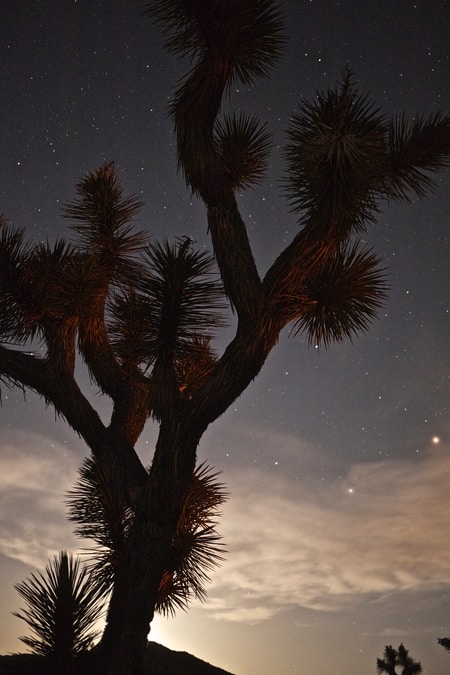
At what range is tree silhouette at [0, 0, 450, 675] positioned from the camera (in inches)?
170

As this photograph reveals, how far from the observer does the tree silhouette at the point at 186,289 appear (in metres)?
4.31

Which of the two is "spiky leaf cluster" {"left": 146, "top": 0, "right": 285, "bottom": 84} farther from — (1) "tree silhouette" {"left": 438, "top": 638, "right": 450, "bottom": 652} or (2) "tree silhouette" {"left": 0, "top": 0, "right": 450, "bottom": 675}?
(1) "tree silhouette" {"left": 438, "top": 638, "right": 450, "bottom": 652}

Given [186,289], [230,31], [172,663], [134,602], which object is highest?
[230,31]

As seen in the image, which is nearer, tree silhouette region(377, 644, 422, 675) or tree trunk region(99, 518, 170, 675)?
tree trunk region(99, 518, 170, 675)

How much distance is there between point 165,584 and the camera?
15.7 feet

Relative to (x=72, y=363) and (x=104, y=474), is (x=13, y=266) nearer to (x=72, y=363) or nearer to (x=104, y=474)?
(x=72, y=363)

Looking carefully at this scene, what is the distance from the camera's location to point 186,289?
14.9 feet

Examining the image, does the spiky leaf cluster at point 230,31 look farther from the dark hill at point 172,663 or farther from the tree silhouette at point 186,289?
the dark hill at point 172,663

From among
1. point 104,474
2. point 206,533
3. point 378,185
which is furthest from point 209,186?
point 206,533

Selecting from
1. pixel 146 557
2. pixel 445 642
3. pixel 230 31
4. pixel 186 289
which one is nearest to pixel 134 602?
pixel 146 557

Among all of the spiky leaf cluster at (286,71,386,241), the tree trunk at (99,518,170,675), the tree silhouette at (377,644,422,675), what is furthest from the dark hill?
the tree silhouette at (377,644,422,675)

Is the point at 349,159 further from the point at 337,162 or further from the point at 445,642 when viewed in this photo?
the point at 445,642

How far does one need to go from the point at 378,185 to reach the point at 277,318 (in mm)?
1380

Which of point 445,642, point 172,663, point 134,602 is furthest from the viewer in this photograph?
point 445,642
